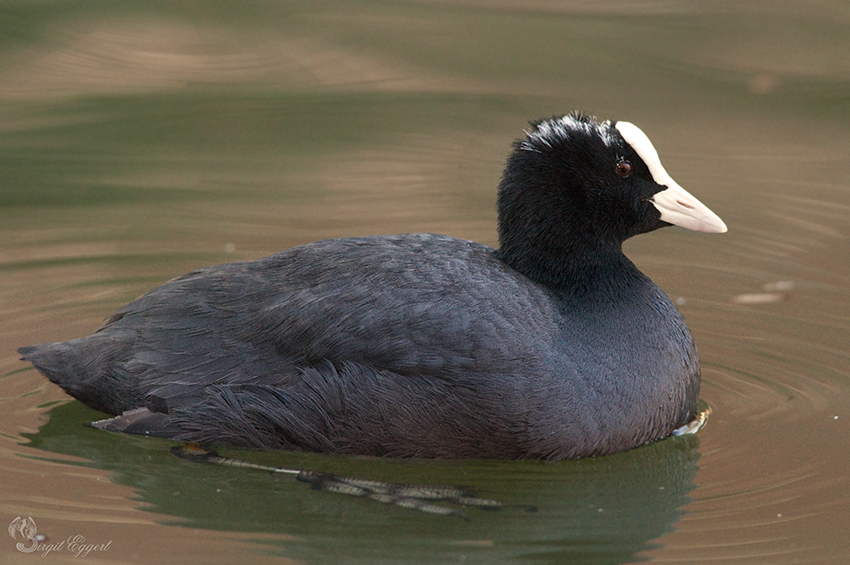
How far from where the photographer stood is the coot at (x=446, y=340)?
505 centimetres

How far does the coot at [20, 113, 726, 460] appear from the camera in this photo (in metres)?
5.05

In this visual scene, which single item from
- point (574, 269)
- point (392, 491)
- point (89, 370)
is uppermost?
point (574, 269)

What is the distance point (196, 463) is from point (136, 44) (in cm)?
567

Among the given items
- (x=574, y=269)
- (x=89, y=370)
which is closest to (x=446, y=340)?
(x=574, y=269)

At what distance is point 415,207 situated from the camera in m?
8.09

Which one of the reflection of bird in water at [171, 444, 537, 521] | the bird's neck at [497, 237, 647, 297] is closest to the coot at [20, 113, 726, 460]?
the bird's neck at [497, 237, 647, 297]

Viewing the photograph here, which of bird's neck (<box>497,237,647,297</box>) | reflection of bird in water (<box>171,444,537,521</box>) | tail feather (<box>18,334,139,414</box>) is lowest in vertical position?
reflection of bird in water (<box>171,444,537,521</box>)

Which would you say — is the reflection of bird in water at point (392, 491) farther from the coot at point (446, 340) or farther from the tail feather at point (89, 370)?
the tail feather at point (89, 370)

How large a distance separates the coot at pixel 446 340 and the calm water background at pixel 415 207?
169 mm

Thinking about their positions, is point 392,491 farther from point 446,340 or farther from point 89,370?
point 89,370

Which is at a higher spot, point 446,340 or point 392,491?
point 446,340

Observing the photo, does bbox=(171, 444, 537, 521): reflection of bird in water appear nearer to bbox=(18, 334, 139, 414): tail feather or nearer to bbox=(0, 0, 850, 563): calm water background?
bbox=(0, 0, 850, 563): calm water background

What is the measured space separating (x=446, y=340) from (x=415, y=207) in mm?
3129

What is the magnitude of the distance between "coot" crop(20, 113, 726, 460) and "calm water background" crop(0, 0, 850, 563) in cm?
17
